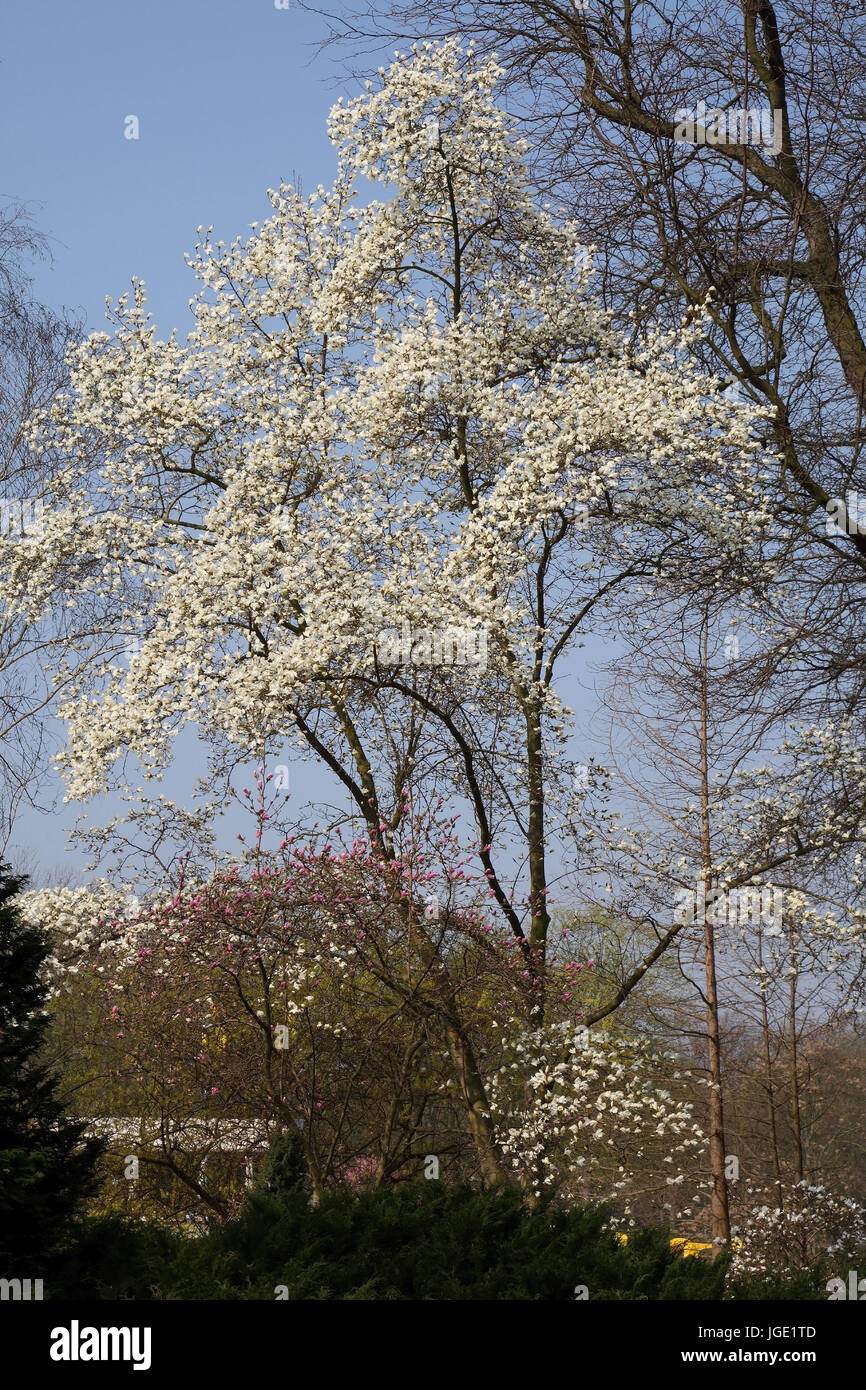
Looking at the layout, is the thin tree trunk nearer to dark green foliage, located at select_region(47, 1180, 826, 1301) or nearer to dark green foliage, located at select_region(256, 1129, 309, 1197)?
dark green foliage, located at select_region(256, 1129, 309, 1197)

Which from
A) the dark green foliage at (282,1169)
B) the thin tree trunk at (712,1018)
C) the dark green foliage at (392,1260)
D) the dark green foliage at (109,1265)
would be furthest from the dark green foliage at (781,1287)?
the thin tree trunk at (712,1018)

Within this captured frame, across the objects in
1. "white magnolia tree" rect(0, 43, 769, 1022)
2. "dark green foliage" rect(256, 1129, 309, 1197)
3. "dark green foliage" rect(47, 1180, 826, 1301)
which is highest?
"white magnolia tree" rect(0, 43, 769, 1022)

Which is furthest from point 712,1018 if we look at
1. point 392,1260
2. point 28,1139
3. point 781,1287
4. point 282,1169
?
point 28,1139

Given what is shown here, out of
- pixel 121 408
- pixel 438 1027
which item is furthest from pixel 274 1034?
pixel 121 408

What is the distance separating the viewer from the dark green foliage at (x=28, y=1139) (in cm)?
496

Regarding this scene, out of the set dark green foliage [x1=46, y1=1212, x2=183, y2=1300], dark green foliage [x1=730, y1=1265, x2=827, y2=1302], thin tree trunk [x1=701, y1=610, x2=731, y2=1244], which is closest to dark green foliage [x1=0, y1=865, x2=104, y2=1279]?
dark green foliage [x1=46, y1=1212, x2=183, y2=1300]

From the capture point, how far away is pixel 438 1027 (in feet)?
35.8

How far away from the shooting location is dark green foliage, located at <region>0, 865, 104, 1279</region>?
4.96m

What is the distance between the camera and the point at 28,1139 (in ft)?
17.2

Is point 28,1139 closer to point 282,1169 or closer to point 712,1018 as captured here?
point 282,1169
